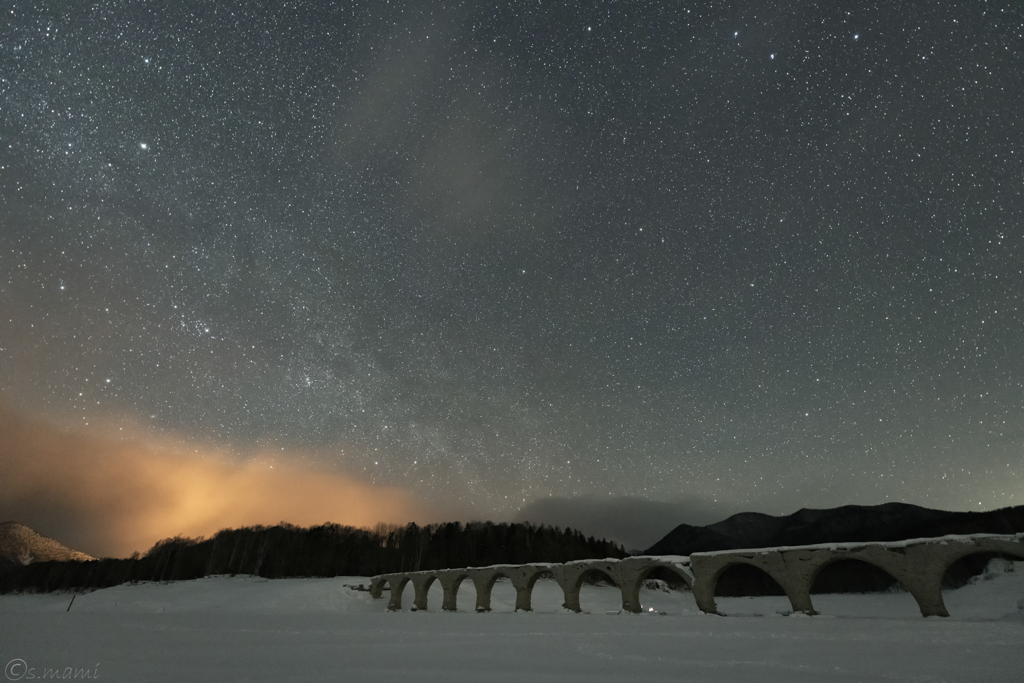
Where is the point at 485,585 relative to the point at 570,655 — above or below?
above

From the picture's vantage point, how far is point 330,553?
3152 inches

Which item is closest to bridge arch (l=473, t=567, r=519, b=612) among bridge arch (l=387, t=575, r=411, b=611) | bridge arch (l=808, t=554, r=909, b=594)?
bridge arch (l=387, t=575, r=411, b=611)

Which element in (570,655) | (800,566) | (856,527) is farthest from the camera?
(856,527)

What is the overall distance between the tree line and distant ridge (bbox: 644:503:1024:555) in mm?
34642

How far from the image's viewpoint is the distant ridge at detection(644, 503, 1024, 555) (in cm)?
9738

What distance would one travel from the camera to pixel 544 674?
8445 millimetres

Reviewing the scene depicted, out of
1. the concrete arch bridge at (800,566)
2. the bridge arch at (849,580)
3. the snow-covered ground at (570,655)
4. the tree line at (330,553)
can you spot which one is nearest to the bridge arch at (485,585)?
the concrete arch bridge at (800,566)

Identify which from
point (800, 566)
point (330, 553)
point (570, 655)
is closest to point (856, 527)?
point (330, 553)

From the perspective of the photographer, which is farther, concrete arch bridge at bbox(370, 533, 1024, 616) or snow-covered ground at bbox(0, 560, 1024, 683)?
concrete arch bridge at bbox(370, 533, 1024, 616)

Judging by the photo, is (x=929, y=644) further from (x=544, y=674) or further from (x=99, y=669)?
(x=99, y=669)

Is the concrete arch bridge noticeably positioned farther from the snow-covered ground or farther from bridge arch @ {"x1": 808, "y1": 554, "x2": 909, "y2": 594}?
bridge arch @ {"x1": 808, "y1": 554, "x2": 909, "y2": 594}

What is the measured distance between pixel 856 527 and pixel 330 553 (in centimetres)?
14744

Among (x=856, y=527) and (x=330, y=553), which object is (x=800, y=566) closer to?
(x=330, y=553)

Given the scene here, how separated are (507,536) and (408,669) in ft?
271
